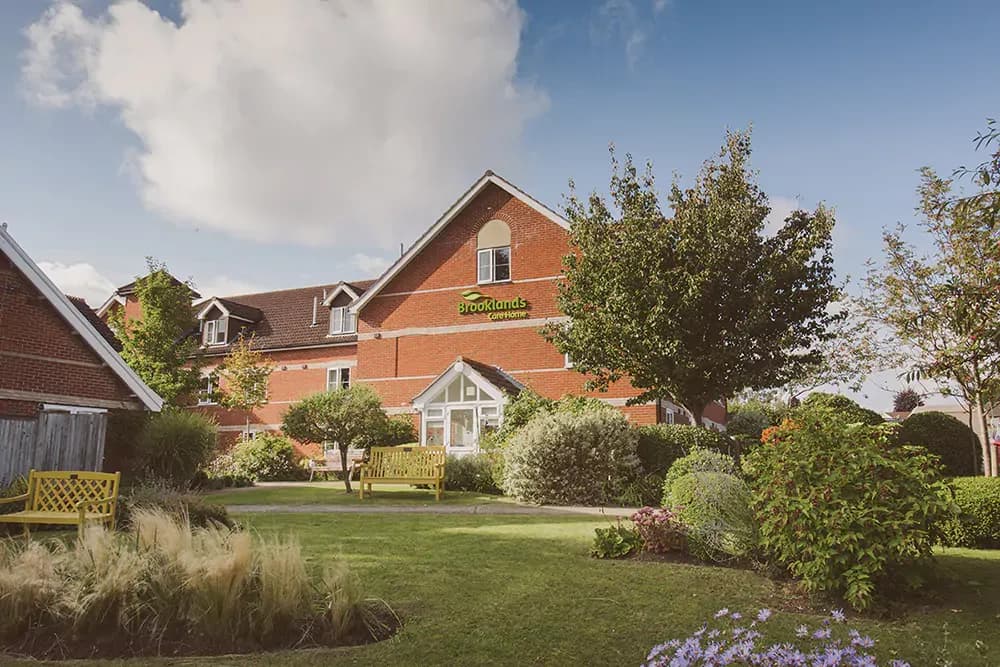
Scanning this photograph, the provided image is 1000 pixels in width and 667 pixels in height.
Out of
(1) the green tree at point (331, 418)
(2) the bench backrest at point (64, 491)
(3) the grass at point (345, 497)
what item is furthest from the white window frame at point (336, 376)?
(2) the bench backrest at point (64, 491)

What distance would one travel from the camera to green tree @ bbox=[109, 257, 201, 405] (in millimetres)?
24703

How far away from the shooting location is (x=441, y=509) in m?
14.2

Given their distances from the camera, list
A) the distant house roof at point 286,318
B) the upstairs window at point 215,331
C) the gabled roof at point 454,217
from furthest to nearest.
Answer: the upstairs window at point 215,331 → the distant house roof at point 286,318 → the gabled roof at point 454,217

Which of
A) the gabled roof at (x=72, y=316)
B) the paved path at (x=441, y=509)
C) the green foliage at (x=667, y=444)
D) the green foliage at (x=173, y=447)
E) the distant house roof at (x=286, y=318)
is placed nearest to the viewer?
the paved path at (x=441, y=509)

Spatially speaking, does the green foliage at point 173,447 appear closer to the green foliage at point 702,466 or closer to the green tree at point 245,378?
the green tree at point 245,378

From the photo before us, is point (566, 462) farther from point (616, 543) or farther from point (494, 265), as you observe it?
point (494, 265)

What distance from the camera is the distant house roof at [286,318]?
35.0m

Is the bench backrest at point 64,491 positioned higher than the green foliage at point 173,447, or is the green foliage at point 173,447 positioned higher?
the green foliage at point 173,447

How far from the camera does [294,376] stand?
34750 mm

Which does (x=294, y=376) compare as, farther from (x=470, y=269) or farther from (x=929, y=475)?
(x=929, y=475)

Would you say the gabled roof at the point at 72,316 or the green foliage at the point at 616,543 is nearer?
the green foliage at the point at 616,543

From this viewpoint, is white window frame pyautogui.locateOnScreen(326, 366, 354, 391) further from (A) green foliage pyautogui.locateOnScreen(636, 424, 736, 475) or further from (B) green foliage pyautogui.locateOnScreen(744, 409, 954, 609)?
(B) green foliage pyautogui.locateOnScreen(744, 409, 954, 609)

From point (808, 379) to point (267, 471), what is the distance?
28191mm

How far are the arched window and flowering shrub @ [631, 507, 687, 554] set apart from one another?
19501 mm
